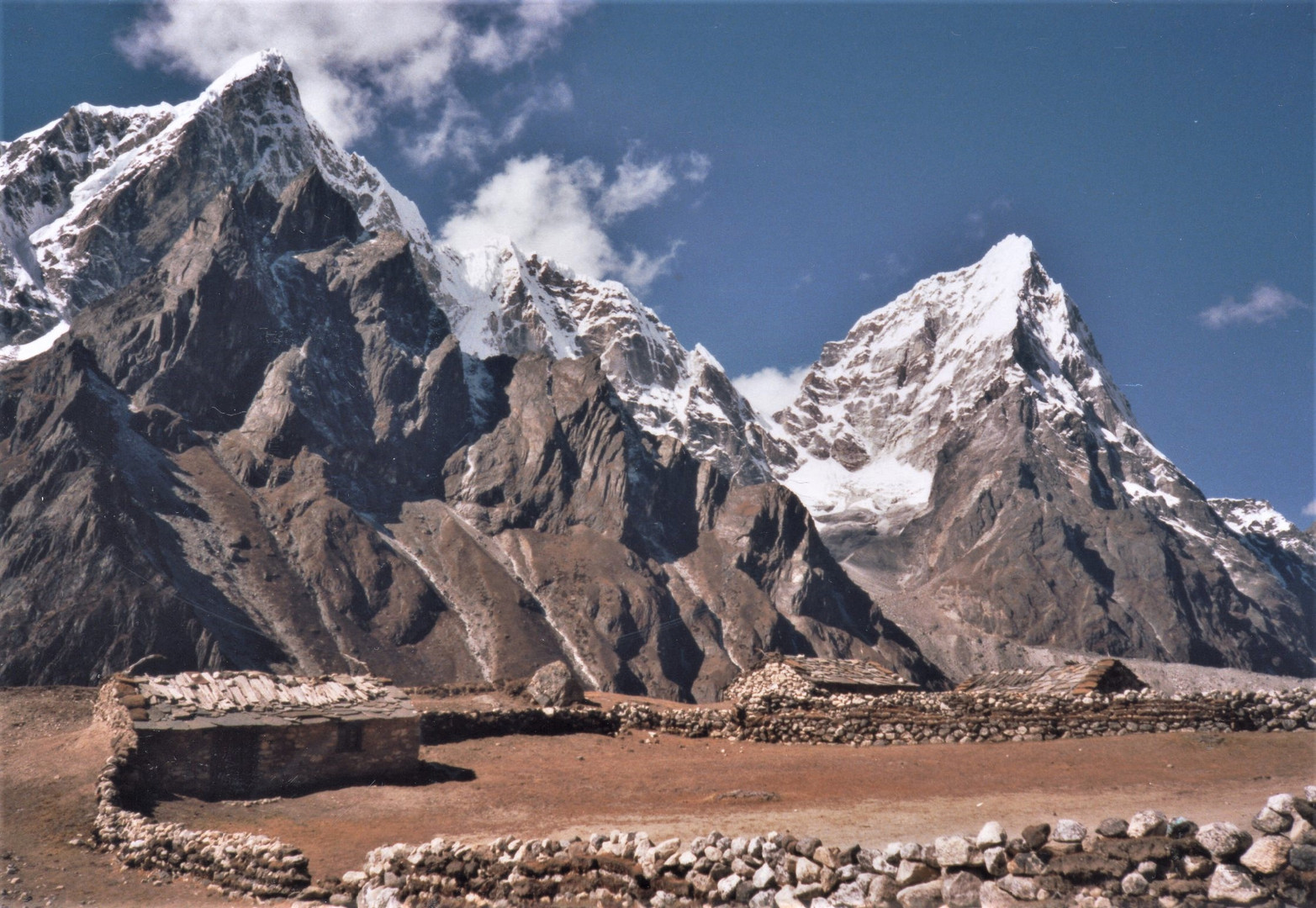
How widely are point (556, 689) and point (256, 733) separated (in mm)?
10302

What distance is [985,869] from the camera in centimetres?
1103

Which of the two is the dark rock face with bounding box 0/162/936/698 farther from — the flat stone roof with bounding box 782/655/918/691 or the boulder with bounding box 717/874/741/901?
the boulder with bounding box 717/874/741/901

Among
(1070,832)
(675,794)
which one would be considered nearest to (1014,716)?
(675,794)

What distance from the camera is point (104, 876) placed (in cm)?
1773

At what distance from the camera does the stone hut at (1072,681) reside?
94.7 feet

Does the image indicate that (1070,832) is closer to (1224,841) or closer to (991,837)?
(991,837)

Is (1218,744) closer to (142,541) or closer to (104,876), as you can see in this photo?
(104,876)

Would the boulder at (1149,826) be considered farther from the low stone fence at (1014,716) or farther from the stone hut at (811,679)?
the stone hut at (811,679)

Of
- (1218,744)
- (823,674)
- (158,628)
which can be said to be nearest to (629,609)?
(158,628)

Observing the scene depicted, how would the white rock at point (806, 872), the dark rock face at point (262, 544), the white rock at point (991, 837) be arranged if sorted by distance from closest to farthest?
the white rock at point (991, 837) → the white rock at point (806, 872) → the dark rock face at point (262, 544)

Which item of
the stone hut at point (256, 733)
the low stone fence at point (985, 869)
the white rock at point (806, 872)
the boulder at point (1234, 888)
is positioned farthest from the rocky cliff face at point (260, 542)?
the boulder at point (1234, 888)

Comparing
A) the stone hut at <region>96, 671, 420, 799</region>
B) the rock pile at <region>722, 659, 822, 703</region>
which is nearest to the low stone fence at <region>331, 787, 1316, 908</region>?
the stone hut at <region>96, 671, 420, 799</region>

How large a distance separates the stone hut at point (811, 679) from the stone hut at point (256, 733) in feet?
44.4

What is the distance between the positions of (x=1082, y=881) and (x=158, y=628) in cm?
13085
